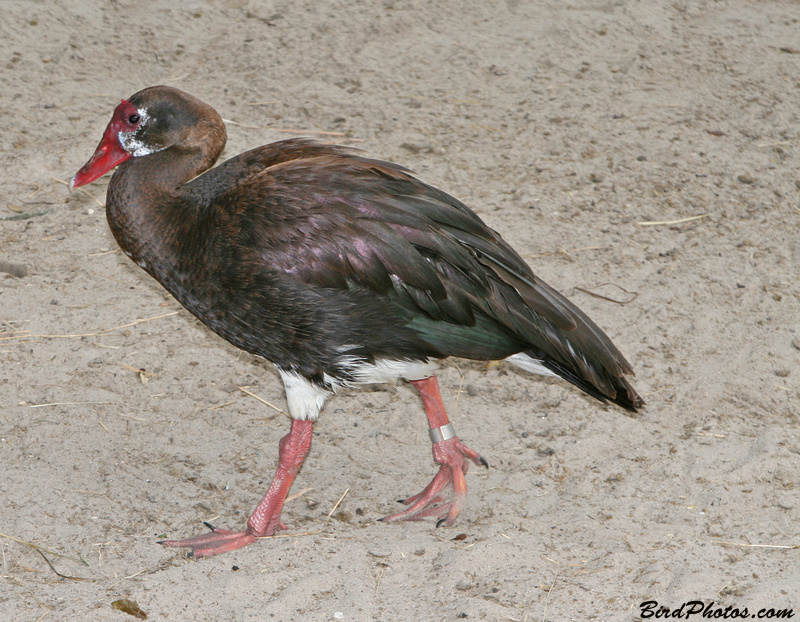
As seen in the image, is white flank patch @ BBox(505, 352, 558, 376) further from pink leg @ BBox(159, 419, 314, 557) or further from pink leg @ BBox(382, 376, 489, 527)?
pink leg @ BBox(159, 419, 314, 557)

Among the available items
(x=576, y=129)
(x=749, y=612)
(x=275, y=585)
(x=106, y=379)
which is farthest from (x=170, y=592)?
(x=576, y=129)

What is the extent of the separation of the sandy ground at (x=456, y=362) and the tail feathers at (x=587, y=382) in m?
0.49

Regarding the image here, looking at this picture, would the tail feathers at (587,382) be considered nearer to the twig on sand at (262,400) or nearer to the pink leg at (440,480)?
the pink leg at (440,480)

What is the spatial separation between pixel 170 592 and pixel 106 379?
1.57 m

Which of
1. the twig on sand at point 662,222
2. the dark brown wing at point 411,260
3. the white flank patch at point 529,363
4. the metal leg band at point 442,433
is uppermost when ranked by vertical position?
the dark brown wing at point 411,260

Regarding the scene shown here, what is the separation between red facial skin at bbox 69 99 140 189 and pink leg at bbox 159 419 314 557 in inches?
54.4

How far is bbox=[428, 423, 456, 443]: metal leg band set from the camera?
4.21 meters

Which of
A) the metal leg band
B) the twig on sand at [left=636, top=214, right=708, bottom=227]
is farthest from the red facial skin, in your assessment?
the twig on sand at [left=636, top=214, right=708, bottom=227]

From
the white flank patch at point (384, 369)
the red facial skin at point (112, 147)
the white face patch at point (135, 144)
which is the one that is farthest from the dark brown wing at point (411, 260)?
the red facial skin at point (112, 147)

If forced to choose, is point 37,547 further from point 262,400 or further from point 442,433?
point 442,433

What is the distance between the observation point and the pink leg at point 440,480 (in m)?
4.07

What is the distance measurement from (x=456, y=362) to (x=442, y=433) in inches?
31.4

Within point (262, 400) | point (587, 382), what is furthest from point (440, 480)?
point (262, 400)

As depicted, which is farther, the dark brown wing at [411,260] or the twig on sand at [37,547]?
the twig on sand at [37,547]
